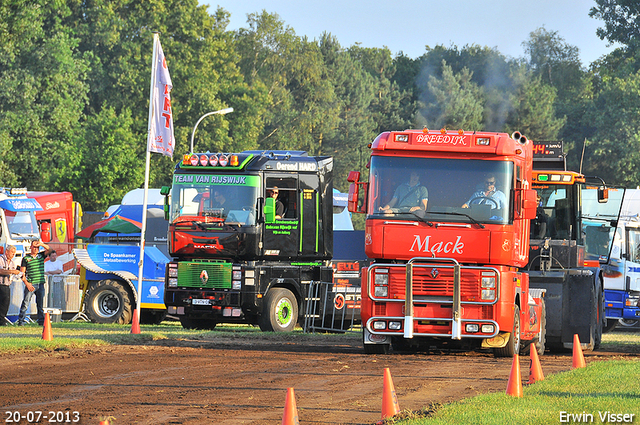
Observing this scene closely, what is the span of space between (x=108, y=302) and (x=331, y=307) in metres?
5.54

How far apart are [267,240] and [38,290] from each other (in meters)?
5.39

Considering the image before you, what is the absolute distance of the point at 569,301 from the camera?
59.1 feet

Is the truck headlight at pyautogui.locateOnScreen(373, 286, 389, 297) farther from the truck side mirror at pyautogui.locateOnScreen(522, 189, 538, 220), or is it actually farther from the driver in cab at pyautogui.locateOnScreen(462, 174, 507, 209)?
the truck side mirror at pyautogui.locateOnScreen(522, 189, 538, 220)

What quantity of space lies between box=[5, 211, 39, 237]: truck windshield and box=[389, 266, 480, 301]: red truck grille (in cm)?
1726

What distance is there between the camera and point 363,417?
897 centimetres

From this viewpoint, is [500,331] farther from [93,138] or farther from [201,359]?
[93,138]

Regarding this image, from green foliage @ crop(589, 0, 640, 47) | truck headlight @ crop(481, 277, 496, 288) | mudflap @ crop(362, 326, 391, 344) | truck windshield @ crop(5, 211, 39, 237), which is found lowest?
mudflap @ crop(362, 326, 391, 344)

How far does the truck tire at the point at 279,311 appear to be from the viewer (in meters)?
20.3

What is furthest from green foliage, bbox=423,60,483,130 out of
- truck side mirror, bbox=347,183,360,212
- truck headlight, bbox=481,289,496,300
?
truck headlight, bbox=481,289,496,300

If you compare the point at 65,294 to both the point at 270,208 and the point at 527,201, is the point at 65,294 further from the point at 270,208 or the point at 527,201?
the point at 527,201

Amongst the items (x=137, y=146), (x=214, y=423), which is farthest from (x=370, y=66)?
(x=214, y=423)

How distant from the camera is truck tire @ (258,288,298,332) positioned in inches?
801

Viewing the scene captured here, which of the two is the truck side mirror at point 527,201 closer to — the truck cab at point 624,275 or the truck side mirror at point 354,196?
the truck side mirror at point 354,196

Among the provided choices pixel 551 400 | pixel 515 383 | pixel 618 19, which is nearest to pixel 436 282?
pixel 515 383
